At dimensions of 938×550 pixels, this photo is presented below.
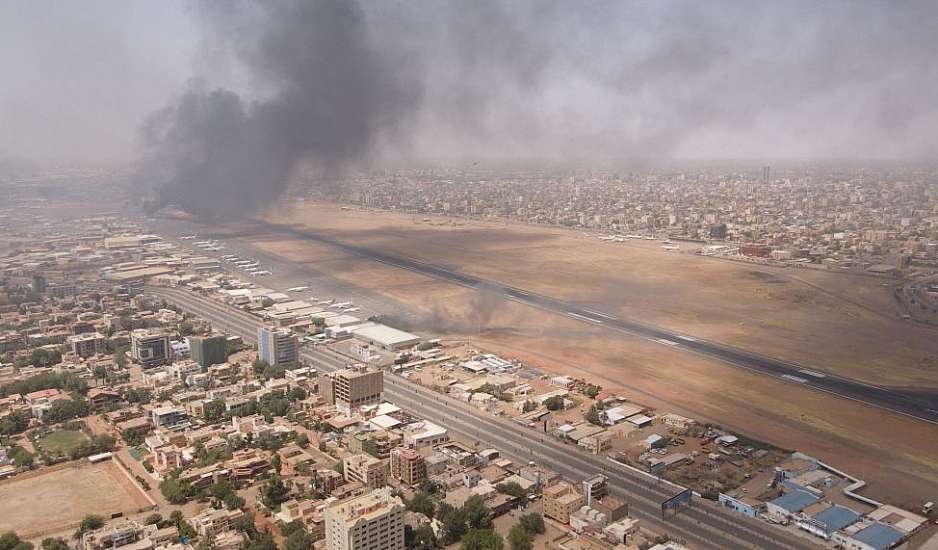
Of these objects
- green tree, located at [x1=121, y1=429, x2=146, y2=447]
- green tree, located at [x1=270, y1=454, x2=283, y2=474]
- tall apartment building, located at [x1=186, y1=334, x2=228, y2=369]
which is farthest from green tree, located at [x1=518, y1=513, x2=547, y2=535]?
tall apartment building, located at [x1=186, y1=334, x2=228, y2=369]

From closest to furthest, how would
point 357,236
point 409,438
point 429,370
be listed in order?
point 409,438 < point 429,370 < point 357,236

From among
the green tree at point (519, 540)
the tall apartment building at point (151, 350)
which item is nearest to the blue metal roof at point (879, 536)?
the green tree at point (519, 540)

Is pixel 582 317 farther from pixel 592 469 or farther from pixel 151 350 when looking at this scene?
pixel 151 350

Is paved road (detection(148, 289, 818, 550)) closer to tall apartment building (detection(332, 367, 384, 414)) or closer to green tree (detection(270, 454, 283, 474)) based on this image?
tall apartment building (detection(332, 367, 384, 414))

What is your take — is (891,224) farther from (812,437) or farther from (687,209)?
(812,437)

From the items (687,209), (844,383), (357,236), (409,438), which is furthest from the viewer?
(687,209)

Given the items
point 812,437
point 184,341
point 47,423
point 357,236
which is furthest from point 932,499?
point 357,236

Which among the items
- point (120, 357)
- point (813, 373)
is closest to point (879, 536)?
point (813, 373)
